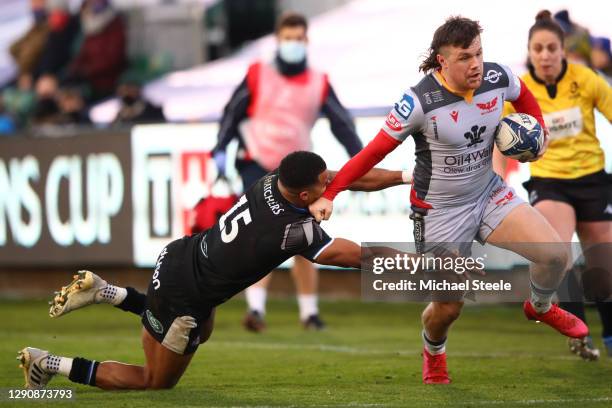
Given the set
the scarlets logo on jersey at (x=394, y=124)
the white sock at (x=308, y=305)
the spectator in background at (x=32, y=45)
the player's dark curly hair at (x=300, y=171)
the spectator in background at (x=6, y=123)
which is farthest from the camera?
the spectator in background at (x=32, y=45)

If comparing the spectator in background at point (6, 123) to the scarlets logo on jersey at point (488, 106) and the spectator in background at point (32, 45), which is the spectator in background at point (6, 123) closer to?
the spectator in background at point (32, 45)

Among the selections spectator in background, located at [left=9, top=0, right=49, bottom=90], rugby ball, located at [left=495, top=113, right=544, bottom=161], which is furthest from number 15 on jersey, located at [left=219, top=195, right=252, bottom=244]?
spectator in background, located at [left=9, top=0, right=49, bottom=90]

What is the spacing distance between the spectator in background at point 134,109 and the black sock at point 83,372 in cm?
729

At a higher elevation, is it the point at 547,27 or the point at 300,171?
the point at 547,27

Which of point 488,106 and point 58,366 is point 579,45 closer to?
point 488,106

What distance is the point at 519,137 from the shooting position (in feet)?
27.0

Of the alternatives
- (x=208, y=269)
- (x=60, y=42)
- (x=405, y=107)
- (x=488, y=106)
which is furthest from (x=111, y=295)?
(x=60, y=42)

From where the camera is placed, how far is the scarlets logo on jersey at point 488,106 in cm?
823

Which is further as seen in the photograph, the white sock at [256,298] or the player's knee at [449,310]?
the white sock at [256,298]

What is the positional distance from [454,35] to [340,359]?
3145 mm

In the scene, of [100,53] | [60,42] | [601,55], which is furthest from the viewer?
→ [60,42]

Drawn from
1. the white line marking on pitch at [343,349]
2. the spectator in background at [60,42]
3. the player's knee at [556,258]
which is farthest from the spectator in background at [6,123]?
the player's knee at [556,258]

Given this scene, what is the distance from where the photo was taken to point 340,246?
7793mm

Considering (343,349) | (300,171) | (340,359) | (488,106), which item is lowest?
(343,349)
